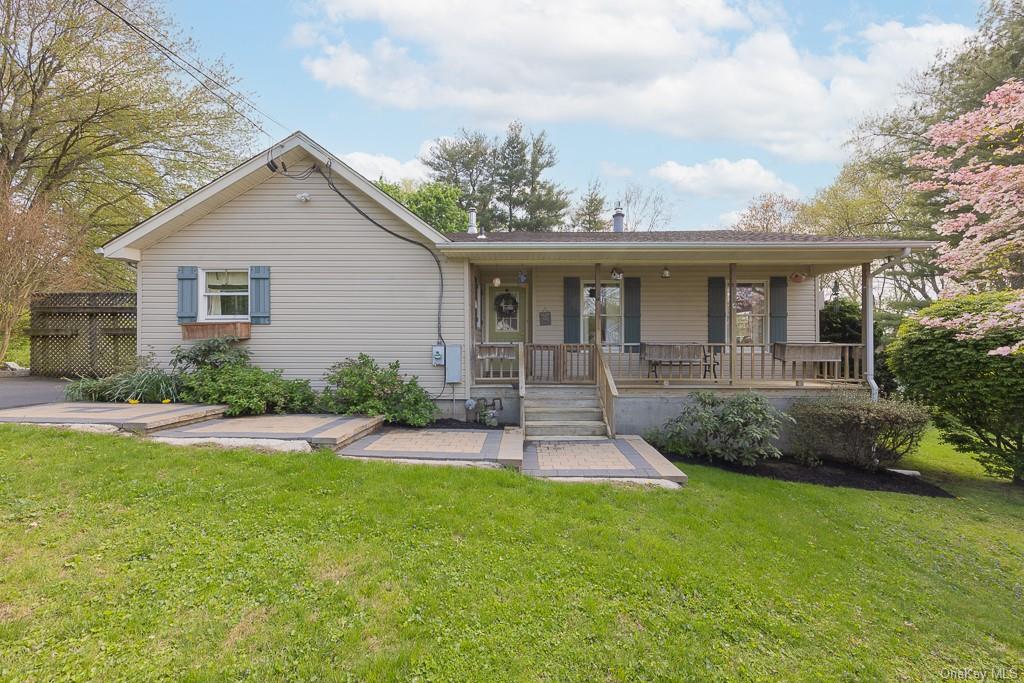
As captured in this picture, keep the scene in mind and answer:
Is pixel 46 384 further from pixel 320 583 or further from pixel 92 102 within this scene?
pixel 320 583

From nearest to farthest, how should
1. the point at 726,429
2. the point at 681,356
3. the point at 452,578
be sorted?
the point at 452,578 → the point at 726,429 → the point at 681,356

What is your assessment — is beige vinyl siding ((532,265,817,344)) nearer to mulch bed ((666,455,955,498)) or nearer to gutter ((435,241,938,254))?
gutter ((435,241,938,254))

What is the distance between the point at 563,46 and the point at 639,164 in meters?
13.8

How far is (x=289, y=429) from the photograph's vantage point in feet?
20.6

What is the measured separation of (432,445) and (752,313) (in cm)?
839

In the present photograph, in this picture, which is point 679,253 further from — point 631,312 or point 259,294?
point 259,294

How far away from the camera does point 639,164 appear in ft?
83.2

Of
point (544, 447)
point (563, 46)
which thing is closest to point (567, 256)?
point (544, 447)

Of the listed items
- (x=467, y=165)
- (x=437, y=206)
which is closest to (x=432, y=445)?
(x=437, y=206)

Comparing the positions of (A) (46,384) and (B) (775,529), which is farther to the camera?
(A) (46,384)

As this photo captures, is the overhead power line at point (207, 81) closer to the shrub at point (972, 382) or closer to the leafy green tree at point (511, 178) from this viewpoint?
the leafy green tree at point (511, 178)

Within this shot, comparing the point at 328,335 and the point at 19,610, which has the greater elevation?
the point at 328,335

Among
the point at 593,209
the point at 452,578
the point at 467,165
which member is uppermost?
Result: the point at 467,165

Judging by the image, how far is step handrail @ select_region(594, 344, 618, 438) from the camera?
748cm
